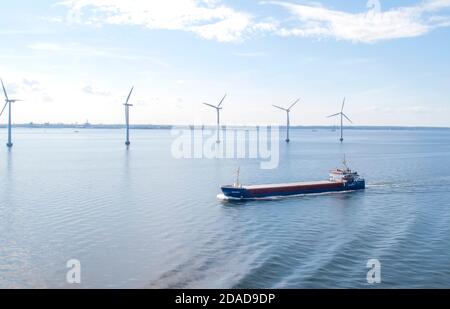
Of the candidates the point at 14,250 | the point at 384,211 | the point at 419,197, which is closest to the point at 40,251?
the point at 14,250

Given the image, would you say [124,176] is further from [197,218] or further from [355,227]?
[355,227]

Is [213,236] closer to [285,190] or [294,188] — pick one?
[285,190]

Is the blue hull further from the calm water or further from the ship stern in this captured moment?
the calm water

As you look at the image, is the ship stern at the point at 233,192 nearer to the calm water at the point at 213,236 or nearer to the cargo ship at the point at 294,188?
the cargo ship at the point at 294,188

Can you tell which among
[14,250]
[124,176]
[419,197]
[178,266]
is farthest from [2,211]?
[419,197]

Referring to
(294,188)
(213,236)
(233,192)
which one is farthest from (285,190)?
(213,236)
